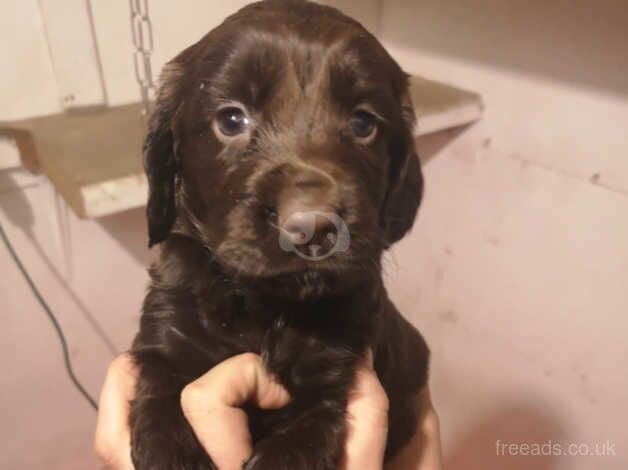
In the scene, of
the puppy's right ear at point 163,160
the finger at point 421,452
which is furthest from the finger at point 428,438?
the puppy's right ear at point 163,160

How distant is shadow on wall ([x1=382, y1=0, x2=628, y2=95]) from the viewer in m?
1.70

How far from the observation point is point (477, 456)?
267 centimetres

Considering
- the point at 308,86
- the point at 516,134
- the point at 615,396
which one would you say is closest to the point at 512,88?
the point at 516,134

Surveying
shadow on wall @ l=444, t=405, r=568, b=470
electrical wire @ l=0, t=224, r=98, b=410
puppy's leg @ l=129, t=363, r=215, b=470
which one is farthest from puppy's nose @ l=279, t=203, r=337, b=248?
shadow on wall @ l=444, t=405, r=568, b=470

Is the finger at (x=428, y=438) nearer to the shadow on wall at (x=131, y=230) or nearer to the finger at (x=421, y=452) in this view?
the finger at (x=421, y=452)

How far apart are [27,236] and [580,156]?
1.72 metres

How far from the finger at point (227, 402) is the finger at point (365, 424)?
121 mm

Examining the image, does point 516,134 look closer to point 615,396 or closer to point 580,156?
point 580,156

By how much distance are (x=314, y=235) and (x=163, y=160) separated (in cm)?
47

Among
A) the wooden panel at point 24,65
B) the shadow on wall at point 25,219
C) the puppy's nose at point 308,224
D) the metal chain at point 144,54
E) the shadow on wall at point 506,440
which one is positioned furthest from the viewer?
the shadow on wall at point 506,440

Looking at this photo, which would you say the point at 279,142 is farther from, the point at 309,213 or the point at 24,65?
the point at 24,65

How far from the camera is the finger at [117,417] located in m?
1.11

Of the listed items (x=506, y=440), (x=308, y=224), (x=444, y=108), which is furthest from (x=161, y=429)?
(x=506, y=440)

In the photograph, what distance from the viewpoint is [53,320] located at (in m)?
2.08
